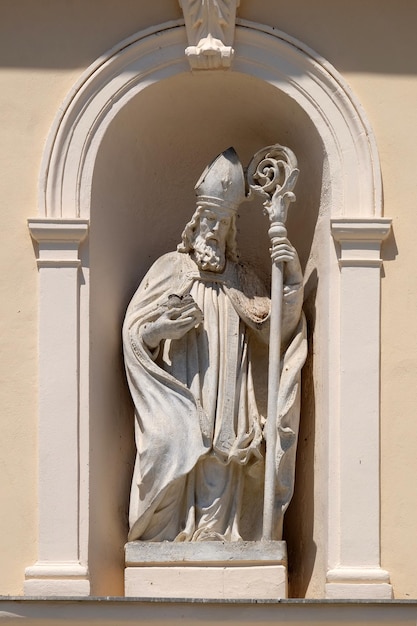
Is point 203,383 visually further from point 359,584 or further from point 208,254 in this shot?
point 359,584

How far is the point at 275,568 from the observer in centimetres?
1040

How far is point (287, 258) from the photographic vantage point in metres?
10.6

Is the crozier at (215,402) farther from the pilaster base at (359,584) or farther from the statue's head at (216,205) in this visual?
the pilaster base at (359,584)

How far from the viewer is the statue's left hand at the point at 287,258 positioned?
10.6 metres

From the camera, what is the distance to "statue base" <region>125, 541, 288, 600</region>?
1036cm

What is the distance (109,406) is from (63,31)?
151cm

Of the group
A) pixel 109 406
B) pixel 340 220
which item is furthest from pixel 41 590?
pixel 340 220

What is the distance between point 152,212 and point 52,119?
27.4 inches

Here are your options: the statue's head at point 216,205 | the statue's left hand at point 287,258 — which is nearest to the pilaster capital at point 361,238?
the statue's left hand at point 287,258

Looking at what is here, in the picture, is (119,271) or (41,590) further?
(119,271)

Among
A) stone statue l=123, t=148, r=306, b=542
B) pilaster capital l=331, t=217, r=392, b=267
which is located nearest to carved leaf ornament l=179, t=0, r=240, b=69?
stone statue l=123, t=148, r=306, b=542

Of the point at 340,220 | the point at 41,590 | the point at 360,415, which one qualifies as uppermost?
the point at 340,220

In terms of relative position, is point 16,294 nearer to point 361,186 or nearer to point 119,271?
point 119,271

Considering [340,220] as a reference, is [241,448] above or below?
below
